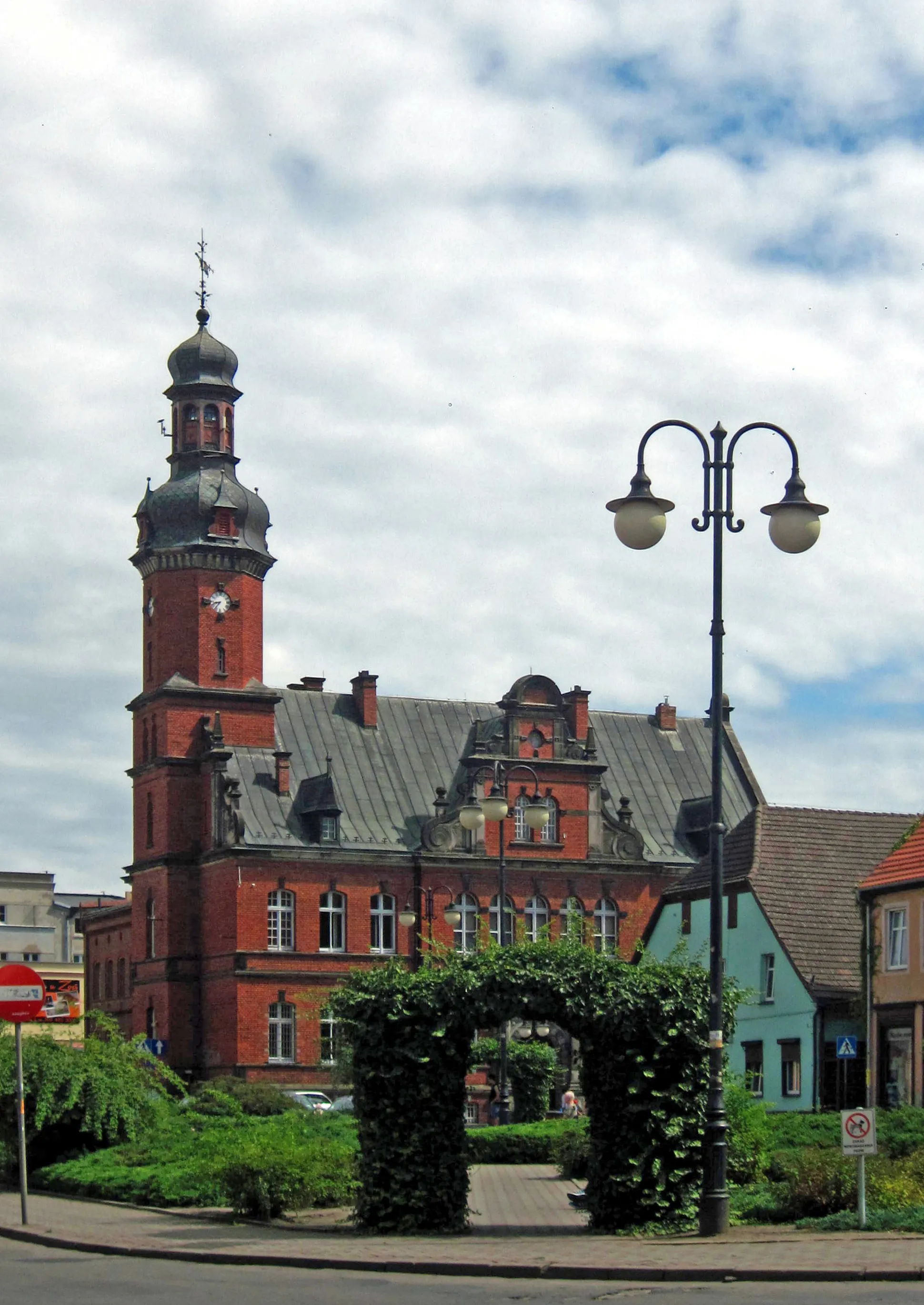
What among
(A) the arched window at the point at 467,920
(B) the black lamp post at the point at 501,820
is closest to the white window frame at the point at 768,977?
(B) the black lamp post at the point at 501,820

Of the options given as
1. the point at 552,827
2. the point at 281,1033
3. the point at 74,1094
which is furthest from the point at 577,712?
the point at 74,1094

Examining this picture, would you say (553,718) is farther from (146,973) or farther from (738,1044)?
(738,1044)

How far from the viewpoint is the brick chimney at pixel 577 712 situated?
8100cm

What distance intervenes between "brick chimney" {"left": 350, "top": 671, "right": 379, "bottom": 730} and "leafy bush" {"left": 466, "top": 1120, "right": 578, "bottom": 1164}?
43170mm

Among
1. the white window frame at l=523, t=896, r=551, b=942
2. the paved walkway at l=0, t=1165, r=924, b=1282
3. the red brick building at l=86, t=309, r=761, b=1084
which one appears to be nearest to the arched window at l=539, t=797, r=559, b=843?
the red brick building at l=86, t=309, r=761, b=1084

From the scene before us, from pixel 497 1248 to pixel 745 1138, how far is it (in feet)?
20.8

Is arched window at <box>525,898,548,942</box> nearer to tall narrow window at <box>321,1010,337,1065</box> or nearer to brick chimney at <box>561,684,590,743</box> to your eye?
brick chimney at <box>561,684,590,743</box>

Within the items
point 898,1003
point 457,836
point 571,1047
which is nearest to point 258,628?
point 457,836

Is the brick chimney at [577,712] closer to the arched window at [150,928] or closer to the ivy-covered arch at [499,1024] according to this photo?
the arched window at [150,928]

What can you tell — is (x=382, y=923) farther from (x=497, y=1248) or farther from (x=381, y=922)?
(x=497, y=1248)

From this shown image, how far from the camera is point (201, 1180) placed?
26578 mm

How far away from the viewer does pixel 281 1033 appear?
72.5 m

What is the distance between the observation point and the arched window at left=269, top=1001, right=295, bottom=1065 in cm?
7231

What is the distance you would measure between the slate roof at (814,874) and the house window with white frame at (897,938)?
289 centimetres
